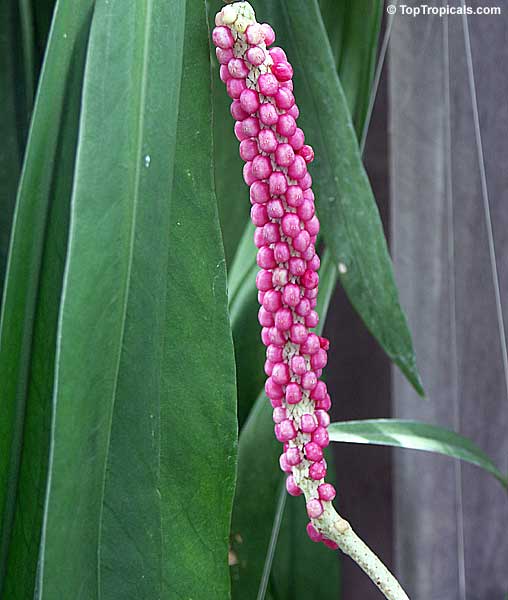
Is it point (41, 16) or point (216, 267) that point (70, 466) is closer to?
point (216, 267)

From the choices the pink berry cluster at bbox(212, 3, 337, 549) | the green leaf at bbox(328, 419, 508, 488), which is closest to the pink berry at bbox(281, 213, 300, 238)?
the pink berry cluster at bbox(212, 3, 337, 549)

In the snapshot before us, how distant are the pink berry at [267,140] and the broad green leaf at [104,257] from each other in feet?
0.07

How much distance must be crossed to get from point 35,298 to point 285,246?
3.2 inches

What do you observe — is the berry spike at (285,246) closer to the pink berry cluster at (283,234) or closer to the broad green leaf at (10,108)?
the pink berry cluster at (283,234)

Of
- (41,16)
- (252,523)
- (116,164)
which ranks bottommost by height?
(252,523)

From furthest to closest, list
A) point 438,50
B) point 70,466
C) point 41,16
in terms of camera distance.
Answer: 1. point 438,50
2. point 41,16
3. point 70,466

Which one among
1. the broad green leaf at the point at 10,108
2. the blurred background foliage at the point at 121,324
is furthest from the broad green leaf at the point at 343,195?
the broad green leaf at the point at 10,108

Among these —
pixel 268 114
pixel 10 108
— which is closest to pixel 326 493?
pixel 268 114

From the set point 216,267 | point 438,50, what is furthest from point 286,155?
point 438,50

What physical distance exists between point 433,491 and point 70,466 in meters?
0.37

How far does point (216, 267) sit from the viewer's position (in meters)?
0.22

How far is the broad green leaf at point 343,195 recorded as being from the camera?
0.93ft

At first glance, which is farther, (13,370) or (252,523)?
(252,523)

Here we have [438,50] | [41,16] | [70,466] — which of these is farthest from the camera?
[438,50]
